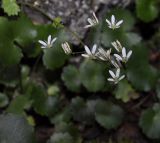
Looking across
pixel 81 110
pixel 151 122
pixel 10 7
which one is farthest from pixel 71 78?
pixel 10 7

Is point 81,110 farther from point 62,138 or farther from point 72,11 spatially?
point 72,11

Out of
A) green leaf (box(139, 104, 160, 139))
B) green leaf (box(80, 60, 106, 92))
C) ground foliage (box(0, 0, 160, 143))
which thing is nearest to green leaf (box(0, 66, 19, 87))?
ground foliage (box(0, 0, 160, 143))

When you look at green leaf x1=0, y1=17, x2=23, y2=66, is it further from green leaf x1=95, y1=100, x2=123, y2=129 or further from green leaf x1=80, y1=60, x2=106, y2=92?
green leaf x1=95, y1=100, x2=123, y2=129

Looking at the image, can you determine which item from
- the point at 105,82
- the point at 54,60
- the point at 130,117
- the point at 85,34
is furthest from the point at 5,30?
the point at 130,117

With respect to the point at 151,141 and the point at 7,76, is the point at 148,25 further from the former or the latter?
the point at 7,76

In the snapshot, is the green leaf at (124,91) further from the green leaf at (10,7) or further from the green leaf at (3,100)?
the green leaf at (10,7)

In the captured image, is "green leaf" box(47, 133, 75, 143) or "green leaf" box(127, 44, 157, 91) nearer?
"green leaf" box(47, 133, 75, 143)
